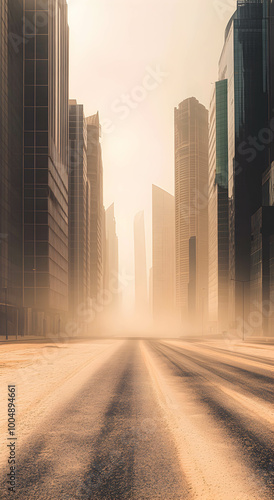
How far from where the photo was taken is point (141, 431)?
7305mm

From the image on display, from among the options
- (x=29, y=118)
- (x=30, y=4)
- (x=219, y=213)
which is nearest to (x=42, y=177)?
(x=29, y=118)

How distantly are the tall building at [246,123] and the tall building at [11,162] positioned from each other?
72076 millimetres

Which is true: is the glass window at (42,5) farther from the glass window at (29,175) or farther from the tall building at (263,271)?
the tall building at (263,271)

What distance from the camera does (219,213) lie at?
146m

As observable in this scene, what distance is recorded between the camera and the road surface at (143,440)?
4832 mm

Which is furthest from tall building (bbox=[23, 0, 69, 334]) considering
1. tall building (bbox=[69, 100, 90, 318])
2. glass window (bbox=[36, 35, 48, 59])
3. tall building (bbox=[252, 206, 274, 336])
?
tall building (bbox=[69, 100, 90, 318])

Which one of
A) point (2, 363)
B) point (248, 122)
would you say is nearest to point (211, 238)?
point (248, 122)

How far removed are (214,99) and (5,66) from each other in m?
106

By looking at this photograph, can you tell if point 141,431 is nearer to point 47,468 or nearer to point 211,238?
point 47,468

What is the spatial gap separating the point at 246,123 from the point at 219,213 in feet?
108

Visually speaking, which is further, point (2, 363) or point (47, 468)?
point (2, 363)

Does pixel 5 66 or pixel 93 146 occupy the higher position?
pixel 93 146

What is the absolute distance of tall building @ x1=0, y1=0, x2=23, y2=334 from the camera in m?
65.9

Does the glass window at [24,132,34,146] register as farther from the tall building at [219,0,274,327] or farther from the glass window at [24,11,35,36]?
the tall building at [219,0,274,327]
